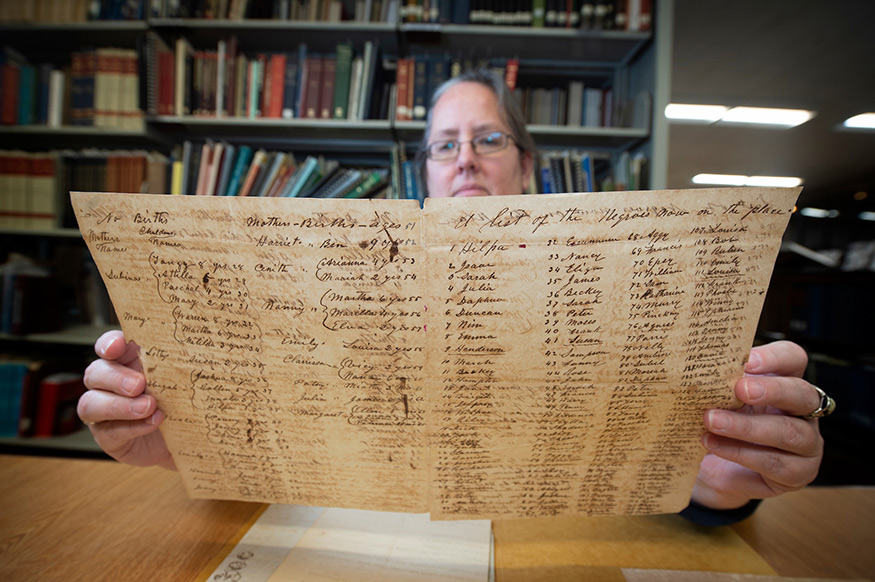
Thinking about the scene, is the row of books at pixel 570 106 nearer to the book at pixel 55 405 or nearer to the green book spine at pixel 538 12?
the green book spine at pixel 538 12

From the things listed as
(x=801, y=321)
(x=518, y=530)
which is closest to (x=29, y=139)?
(x=518, y=530)

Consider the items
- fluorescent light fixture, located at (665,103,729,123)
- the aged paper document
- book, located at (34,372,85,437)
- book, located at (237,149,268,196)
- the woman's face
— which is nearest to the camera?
the aged paper document

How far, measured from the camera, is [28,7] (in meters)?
1.68

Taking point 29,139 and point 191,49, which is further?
point 29,139

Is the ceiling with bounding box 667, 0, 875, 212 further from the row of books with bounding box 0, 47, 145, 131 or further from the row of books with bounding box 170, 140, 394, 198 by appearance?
the row of books with bounding box 0, 47, 145, 131

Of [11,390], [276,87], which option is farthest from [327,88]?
[11,390]

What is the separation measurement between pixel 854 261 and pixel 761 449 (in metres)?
6.20

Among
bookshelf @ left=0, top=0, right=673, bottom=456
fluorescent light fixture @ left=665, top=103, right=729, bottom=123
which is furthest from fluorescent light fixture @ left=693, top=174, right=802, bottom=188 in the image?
bookshelf @ left=0, top=0, right=673, bottom=456

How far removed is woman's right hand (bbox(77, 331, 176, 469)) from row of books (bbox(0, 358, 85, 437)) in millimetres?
1821

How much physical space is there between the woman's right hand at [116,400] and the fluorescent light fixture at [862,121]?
6167 millimetres

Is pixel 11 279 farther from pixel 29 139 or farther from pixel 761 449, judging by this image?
pixel 761 449

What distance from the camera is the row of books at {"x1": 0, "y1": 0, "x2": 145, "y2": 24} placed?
166 centimetres

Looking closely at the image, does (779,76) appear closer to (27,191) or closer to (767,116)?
(767,116)

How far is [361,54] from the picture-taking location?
177cm
